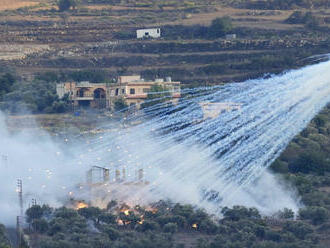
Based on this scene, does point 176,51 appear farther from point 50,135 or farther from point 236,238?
point 236,238

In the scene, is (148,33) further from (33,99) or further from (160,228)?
(160,228)

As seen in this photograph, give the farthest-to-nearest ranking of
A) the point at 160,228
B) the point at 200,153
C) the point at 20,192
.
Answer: the point at 200,153
the point at 20,192
the point at 160,228

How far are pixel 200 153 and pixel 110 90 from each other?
1742cm

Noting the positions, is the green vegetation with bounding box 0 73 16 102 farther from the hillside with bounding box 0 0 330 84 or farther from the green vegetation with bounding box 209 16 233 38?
the green vegetation with bounding box 209 16 233 38

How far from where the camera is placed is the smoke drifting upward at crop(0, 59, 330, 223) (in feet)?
225

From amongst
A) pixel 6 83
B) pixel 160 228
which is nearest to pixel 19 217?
pixel 160 228

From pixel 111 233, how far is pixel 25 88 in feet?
95.3

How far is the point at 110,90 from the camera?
8969 centimetres

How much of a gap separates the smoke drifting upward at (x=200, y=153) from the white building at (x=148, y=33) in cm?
2649

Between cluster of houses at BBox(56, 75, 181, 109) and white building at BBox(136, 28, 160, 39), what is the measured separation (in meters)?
12.6

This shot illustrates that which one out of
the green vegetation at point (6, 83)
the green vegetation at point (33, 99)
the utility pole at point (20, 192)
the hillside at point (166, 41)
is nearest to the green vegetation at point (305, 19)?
the hillside at point (166, 41)

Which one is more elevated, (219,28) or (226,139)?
(226,139)

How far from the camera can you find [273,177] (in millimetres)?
73688

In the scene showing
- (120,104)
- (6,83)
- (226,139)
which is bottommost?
(120,104)
